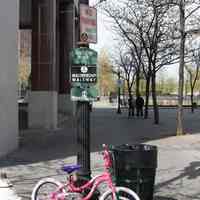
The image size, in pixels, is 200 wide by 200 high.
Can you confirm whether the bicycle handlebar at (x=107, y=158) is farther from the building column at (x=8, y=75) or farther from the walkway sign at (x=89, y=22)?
the building column at (x=8, y=75)

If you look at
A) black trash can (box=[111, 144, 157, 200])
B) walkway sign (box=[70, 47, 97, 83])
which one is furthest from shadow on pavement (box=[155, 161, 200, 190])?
walkway sign (box=[70, 47, 97, 83])

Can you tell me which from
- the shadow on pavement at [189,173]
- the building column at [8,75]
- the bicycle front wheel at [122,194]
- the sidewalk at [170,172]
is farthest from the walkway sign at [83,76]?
the building column at [8,75]

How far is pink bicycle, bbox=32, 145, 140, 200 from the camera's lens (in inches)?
262

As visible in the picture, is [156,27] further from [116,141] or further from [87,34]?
[87,34]

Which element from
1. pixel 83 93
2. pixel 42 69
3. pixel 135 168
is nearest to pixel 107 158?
pixel 135 168

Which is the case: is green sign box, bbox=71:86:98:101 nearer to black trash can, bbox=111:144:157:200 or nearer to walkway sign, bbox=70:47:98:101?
walkway sign, bbox=70:47:98:101

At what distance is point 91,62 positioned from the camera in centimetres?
766

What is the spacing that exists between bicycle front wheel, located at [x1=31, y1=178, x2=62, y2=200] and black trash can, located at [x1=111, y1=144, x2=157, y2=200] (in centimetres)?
94

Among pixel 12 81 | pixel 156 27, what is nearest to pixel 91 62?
pixel 12 81

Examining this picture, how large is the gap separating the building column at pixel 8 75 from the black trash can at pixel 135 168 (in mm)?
7189

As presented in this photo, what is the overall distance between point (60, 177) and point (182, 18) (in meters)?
12.0

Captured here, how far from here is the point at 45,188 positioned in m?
7.62

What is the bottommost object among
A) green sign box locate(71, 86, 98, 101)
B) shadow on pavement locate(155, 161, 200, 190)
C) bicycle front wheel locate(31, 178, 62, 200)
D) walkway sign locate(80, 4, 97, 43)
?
shadow on pavement locate(155, 161, 200, 190)

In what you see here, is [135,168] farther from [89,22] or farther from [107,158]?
[89,22]
